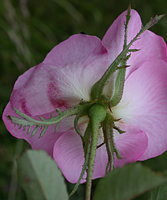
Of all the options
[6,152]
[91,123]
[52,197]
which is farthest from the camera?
[6,152]

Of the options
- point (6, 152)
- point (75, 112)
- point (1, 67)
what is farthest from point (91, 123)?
point (1, 67)

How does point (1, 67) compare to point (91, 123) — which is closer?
point (91, 123)

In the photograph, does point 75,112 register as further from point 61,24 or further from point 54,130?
point 61,24

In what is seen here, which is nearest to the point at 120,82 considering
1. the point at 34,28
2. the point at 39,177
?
the point at 39,177

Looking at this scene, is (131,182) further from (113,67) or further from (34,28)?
(34,28)

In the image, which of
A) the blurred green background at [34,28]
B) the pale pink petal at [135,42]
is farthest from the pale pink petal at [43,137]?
the blurred green background at [34,28]

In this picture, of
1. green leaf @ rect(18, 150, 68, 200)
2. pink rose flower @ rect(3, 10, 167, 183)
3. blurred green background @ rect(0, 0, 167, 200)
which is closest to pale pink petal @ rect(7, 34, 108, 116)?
pink rose flower @ rect(3, 10, 167, 183)
